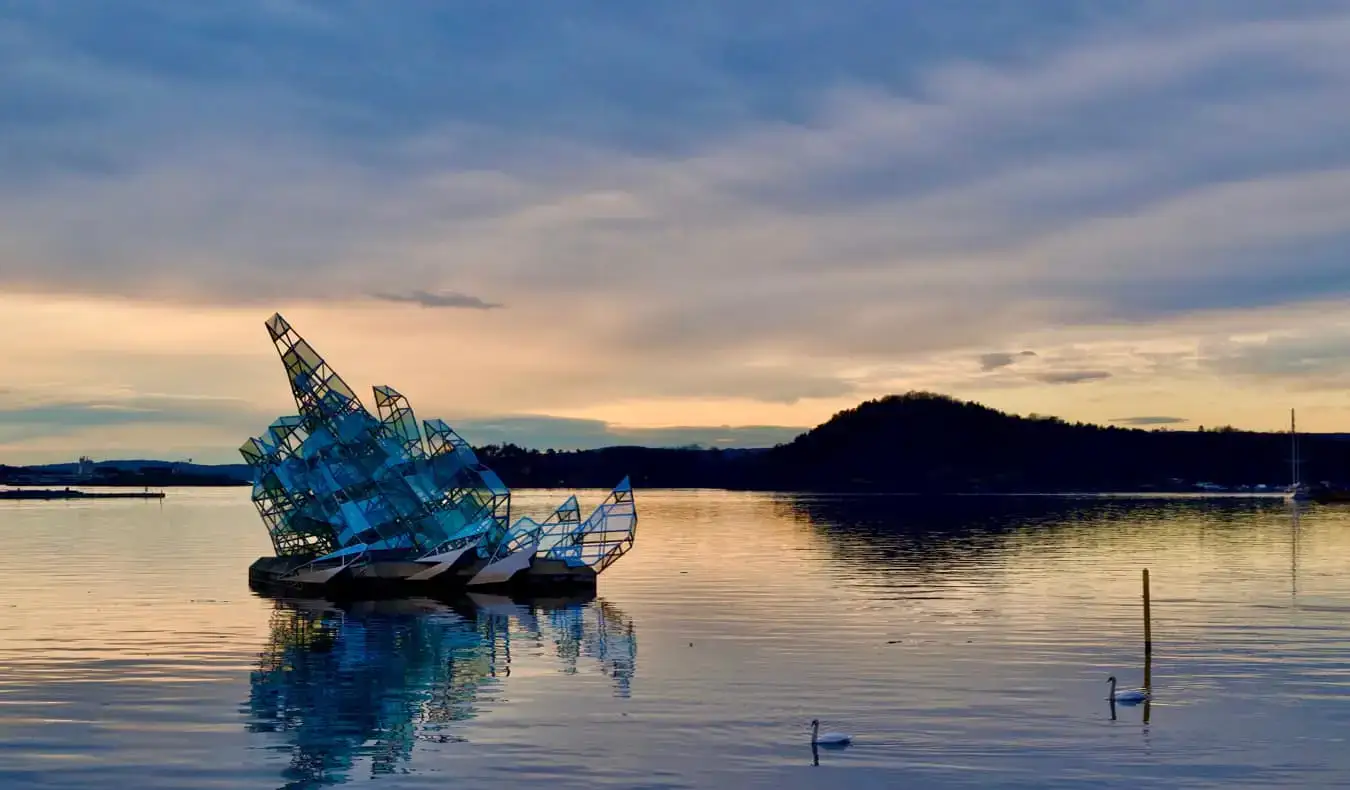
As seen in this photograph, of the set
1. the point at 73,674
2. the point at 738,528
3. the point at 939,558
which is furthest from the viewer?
the point at 738,528

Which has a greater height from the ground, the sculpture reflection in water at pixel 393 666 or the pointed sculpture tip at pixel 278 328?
the pointed sculpture tip at pixel 278 328

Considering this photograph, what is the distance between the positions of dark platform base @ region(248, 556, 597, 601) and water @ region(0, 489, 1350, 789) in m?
2.06

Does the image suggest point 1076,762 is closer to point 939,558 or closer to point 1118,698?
point 1118,698

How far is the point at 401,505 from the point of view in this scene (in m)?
67.2

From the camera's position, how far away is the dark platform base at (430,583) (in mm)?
65750

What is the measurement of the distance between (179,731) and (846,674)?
685 inches

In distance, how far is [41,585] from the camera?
229 feet

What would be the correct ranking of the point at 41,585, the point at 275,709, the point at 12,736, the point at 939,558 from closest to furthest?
the point at 12,736 < the point at 275,709 < the point at 41,585 < the point at 939,558

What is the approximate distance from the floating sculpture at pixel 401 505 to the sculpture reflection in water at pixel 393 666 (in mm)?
1891

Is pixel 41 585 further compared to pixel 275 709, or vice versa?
pixel 41 585

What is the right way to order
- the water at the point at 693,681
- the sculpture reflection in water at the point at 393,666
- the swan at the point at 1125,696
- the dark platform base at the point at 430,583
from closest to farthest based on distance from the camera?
1. the water at the point at 693,681
2. the sculpture reflection in water at the point at 393,666
3. the swan at the point at 1125,696
4. the dark platform base at the point at 430,583

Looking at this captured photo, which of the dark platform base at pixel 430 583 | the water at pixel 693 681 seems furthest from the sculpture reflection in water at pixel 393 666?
the dark platform base at pixel 430 583

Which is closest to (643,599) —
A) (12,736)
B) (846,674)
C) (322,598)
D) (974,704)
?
(322,598)

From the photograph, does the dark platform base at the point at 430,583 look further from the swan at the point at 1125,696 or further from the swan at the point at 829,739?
the swan at the point at 829,739
